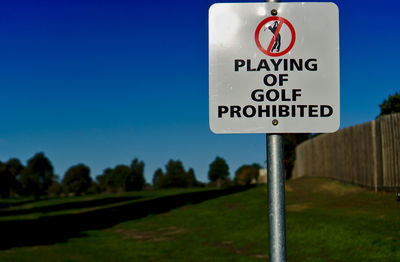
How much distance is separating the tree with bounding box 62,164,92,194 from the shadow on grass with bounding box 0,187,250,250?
6799 centimetres

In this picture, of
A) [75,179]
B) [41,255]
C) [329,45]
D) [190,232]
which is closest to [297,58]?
[329,45]

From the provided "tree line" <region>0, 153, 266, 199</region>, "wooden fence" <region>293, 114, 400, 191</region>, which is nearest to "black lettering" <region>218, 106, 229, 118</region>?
"wooden fence" <region>293, 114, 400, 191</region>

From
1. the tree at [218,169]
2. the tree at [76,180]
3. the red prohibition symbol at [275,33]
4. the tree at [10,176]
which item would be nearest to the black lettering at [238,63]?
the red prohibition symbol at [275,33]

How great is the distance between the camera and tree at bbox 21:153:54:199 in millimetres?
92312

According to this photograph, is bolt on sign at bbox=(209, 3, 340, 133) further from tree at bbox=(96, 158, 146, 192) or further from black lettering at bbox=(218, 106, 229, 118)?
tree at bbox=(96, 158, 146, 192)

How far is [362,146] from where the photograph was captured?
23328mm

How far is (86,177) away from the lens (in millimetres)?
105125

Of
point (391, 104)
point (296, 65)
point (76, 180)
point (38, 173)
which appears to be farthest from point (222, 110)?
point (76, 180)

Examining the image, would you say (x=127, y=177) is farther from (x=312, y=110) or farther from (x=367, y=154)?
(x=312, y=110)

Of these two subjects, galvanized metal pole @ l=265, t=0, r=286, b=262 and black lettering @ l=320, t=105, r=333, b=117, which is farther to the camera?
black lettering @ l=320, t=105, r=333, b=117

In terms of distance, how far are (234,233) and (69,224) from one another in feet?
47.6

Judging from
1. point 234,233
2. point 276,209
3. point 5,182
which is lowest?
point 234,233

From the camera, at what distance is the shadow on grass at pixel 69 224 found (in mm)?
22062

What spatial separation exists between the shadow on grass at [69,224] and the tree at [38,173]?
198 feet
